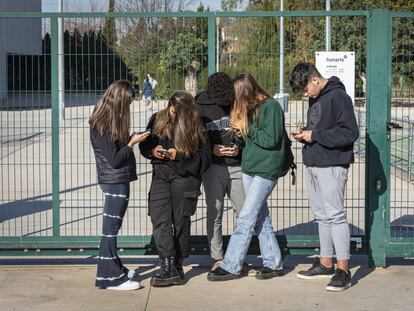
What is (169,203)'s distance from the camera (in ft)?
22.0

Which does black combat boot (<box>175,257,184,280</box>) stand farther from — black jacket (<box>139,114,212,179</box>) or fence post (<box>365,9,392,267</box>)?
fence post (<box>365,9,392,267</box>)

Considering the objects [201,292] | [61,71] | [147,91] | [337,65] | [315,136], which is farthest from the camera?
[61,71]

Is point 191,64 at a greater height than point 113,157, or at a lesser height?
greater

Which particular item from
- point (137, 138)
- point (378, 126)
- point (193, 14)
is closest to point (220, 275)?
point (137, 138)

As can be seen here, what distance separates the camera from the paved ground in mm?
6234

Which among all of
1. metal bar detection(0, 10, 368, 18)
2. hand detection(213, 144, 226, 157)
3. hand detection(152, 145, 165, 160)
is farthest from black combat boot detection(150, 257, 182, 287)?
metal bar detection(0, 10, 368, 18)

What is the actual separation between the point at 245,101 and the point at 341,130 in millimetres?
840

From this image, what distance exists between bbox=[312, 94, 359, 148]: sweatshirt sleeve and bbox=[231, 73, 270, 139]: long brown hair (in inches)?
21.4

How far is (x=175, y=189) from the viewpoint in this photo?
6672mm

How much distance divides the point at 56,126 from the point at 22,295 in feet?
5.18

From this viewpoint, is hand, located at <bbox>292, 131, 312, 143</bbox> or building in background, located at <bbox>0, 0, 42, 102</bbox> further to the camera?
building in background, located at <bbox>0, 0, 42, 102</bbox>

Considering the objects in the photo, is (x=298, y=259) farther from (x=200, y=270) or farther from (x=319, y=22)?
(x=319, y=22)

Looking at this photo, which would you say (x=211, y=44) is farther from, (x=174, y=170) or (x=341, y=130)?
(x=341, y=130)

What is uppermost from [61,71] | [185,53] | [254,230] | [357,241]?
[185,53]
